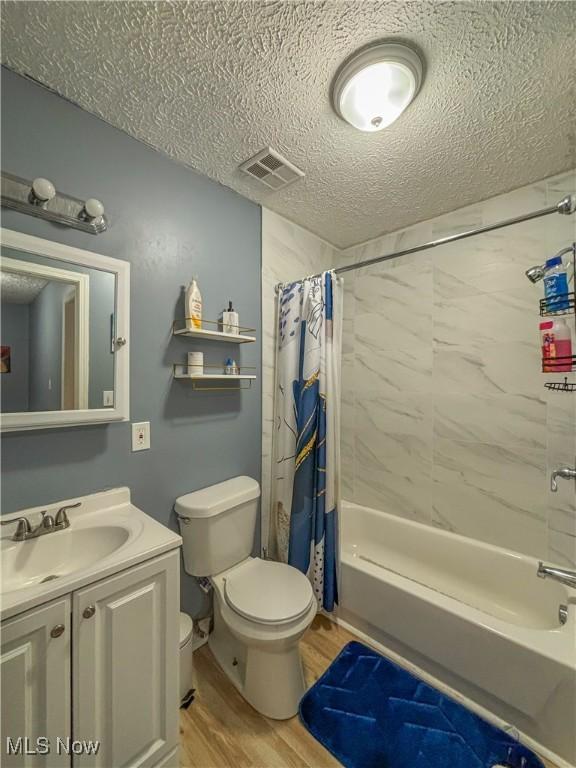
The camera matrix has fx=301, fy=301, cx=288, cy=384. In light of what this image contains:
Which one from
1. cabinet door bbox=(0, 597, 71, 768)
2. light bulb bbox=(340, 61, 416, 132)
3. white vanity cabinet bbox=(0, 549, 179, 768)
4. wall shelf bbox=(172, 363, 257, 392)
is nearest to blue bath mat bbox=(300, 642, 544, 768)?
white vanity cabinet bbox=(0, 549, 179, 768)

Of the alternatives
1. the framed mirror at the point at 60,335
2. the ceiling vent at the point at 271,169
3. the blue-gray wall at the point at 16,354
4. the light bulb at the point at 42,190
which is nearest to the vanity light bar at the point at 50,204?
the light bulb at the point at 42,190

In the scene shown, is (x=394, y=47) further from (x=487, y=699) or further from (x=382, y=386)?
(x=487, y=699)

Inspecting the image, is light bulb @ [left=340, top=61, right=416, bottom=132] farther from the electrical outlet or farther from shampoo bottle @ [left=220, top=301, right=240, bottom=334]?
the electrical outlet

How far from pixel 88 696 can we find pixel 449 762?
1298mm

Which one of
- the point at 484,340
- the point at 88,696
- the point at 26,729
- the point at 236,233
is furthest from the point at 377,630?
the point at 236,233

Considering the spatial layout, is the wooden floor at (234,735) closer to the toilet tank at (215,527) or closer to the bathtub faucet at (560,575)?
the toilet tank at (215,527)

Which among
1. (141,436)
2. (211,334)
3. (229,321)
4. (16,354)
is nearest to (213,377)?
(211,334)

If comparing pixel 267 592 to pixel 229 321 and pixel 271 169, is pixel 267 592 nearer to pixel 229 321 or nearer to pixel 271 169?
pixel 229 321

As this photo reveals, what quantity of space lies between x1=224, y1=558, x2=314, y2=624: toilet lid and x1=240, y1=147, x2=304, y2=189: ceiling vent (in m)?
2.05

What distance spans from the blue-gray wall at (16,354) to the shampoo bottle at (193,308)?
59 cm

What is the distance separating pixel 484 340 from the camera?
70.8 inches

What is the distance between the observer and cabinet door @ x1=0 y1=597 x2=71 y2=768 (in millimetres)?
734

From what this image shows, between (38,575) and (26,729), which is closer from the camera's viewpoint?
(26,729)

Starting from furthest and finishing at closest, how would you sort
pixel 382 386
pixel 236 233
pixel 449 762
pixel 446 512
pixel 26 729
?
1. pixel 382 386
2. pixel 446 512
3. pixel 236 233
4. pixel 449 762
5. pixel 26 729
